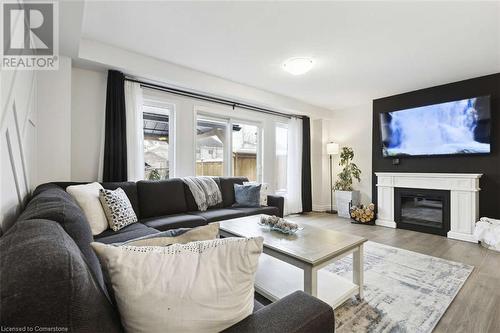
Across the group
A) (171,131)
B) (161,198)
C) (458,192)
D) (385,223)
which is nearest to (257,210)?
(161,198)

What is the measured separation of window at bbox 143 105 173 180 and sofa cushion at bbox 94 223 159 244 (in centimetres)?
134

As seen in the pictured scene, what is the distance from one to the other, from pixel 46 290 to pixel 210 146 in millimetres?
3765

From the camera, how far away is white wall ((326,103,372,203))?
4848 mm

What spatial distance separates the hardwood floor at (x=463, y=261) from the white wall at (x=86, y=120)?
369 cm

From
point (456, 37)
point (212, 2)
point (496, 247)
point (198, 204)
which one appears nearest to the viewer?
point (212, 2)

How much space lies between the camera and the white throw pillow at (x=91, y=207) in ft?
6.57

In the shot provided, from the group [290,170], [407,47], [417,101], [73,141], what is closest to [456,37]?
[407,47]

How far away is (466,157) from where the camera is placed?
11.8ft

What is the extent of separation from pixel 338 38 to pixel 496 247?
10.9 ft

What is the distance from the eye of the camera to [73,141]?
276cm

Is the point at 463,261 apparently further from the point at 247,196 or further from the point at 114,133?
the point at 114,133

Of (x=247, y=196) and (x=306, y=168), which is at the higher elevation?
(x=306, y=168)

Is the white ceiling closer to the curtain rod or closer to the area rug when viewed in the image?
the curtain rod

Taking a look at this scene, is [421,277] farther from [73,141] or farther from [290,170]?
[73,141]
